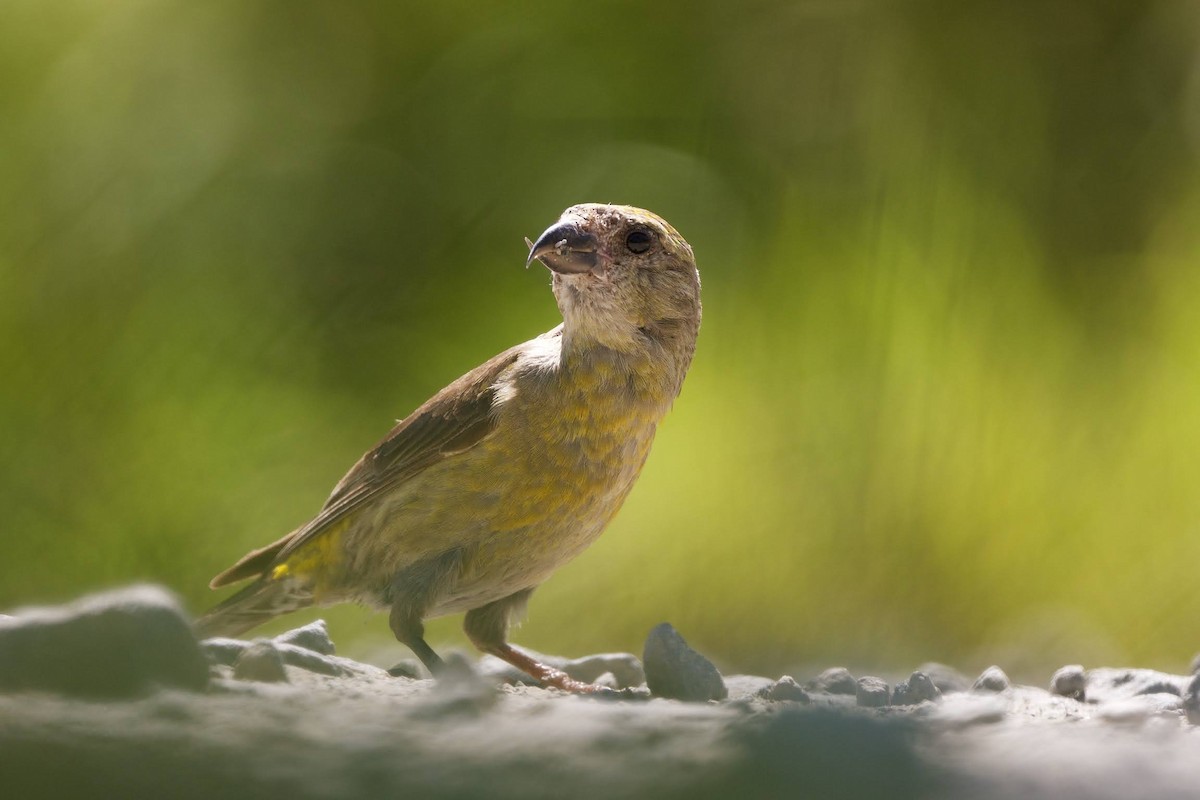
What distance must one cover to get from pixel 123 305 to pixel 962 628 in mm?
1875

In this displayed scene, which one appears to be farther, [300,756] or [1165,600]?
[1165,600]

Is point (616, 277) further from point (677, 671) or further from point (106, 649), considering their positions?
point (106, 649)

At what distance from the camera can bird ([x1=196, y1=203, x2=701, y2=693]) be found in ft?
6.08

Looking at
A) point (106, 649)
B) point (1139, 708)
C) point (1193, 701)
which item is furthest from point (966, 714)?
point (106, 649)

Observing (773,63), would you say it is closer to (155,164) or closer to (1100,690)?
(155,164)

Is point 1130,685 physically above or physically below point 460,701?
above

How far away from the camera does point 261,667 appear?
4.73 ft

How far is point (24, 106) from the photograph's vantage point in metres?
2.70

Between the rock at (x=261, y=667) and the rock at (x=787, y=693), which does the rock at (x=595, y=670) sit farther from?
the rock at (x=261, y=667)

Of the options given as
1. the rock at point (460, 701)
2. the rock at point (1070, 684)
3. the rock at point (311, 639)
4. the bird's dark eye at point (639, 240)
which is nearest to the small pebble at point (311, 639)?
the rock at point (311, 639)

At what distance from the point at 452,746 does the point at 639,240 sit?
112cm

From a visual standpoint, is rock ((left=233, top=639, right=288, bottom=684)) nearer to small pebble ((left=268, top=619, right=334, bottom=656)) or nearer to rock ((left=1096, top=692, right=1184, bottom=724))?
small pebble ((left=268, top=619, right=334, bottom=656))

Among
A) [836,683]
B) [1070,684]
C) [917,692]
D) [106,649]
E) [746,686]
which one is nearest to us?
[106,649]

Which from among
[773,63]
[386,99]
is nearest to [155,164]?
[386,99]
